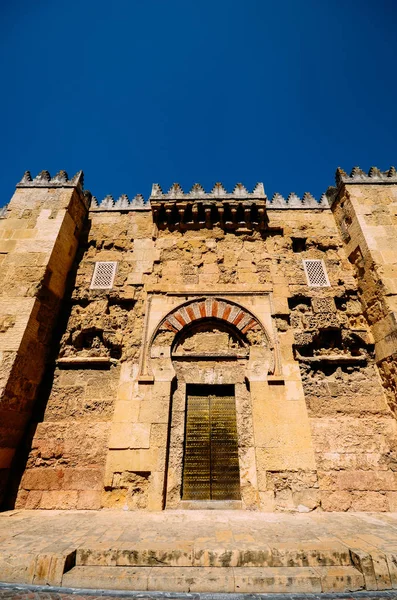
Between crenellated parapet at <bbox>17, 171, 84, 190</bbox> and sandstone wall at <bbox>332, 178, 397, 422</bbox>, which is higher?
crenellated parapet at <bbox>17, 171, 84, 190</bbox>

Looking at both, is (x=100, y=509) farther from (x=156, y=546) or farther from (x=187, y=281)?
(x=187, y=281)

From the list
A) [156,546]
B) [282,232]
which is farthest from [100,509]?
[282,232]

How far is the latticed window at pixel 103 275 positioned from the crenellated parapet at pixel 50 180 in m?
2.00

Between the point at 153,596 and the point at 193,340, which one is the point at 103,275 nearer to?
the point at 193,340

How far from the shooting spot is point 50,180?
6.86 meters

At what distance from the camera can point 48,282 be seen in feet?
18.4

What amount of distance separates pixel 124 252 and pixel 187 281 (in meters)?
1.70

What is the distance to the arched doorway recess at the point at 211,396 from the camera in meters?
4.51

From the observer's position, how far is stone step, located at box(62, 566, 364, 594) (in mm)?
2480

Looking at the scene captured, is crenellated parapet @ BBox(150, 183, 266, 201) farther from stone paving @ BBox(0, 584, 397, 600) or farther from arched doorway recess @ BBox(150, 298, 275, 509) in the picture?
stone paving @ BBox(0, 584, 397, 600)

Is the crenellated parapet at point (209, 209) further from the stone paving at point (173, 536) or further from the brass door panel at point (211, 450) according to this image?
the stone paving at point (173, 536)

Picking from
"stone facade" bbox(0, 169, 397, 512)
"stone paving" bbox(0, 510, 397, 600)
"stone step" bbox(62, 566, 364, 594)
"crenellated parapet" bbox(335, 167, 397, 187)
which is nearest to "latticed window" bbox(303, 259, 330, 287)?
"stone facade" bbox(0, 169, 397, 512)

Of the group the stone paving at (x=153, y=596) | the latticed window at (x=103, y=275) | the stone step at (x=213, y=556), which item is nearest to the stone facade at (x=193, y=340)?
the latticed window at (x=103, y=275)

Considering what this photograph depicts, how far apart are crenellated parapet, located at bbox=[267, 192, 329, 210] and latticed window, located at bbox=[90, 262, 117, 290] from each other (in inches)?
162
